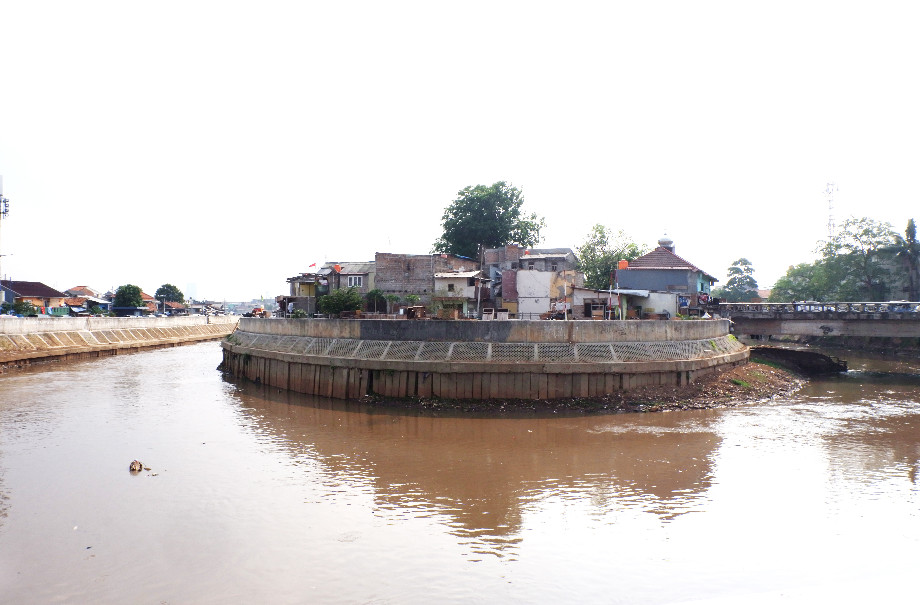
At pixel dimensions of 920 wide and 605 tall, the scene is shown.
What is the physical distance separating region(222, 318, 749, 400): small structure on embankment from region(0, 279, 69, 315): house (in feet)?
211

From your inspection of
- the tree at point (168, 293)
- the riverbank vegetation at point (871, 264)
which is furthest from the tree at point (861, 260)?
the tree at point (168, 293)

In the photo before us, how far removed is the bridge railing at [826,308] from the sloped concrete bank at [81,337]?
54.8 meters

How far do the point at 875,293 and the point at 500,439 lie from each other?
234 ft

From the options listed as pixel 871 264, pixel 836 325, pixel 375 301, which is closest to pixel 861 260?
pixel 871 264

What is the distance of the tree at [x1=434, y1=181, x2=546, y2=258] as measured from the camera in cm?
7050

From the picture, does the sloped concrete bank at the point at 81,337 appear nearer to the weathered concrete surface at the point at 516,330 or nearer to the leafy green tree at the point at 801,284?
the weathered concrete surface at the point at 516,330

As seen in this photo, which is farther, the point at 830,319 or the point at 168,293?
the point at 168,293

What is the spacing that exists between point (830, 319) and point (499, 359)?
33.4m

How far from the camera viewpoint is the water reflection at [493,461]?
13.7m

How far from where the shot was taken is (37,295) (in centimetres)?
7856

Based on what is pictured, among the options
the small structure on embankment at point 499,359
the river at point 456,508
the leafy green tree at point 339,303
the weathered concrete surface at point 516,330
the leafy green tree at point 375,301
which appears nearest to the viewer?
the river at point 456,508

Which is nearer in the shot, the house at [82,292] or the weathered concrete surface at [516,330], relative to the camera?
the weathered concrete surface at [516,330]

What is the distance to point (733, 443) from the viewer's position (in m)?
20.0

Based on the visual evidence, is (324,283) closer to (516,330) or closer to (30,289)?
(516,330)
